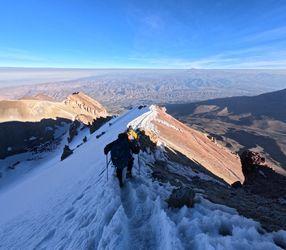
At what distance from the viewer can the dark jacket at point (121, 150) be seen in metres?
14.4

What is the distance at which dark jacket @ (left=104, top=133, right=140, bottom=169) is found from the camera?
1443cm

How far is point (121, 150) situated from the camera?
577 inches

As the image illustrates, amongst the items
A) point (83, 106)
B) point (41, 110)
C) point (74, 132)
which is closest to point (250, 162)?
point (74, 132)

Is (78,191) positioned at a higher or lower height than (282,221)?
lower

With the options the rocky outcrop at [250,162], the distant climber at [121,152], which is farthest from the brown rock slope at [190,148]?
the distant climber at [121,152]

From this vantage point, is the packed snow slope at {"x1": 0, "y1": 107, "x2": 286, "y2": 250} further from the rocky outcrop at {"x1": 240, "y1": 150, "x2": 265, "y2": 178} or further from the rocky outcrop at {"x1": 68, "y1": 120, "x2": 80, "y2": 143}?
the rocky outcrop at {"x1": 68, "y1": 120, "x2": 80, "y2": 143}

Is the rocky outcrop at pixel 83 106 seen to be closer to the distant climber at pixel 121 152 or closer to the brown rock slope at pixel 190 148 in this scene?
the brown rock slope at pixel 190 148

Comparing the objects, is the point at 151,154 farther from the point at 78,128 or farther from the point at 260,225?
the point at 78,128

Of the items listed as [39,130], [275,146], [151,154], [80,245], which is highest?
[80,245]

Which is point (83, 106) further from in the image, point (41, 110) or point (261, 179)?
point (261, 179)

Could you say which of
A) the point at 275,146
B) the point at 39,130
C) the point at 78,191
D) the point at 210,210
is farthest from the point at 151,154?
the point at 275,146

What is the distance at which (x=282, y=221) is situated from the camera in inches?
404

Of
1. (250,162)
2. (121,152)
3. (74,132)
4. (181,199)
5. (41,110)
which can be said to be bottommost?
(41,110)

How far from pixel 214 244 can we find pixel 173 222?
176cm
